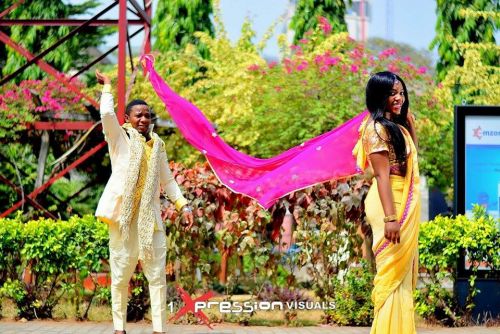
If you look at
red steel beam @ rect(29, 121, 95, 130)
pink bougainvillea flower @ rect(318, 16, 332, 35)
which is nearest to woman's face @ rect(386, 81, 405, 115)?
red steel beam @ rect(29, 121, 95, 130)

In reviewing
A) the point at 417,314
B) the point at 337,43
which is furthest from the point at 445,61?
the point at 417,314

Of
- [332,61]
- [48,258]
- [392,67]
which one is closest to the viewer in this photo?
[48,258]

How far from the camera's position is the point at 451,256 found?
29.5 ft

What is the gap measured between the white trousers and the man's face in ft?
2.51

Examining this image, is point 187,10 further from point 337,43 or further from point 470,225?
point 470,225

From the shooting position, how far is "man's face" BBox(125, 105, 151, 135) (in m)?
7.50

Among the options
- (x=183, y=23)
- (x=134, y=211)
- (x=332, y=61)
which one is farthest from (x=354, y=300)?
(x=183, y=23)

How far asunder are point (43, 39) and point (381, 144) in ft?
67.8

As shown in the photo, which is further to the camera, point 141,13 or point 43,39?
point 43,39

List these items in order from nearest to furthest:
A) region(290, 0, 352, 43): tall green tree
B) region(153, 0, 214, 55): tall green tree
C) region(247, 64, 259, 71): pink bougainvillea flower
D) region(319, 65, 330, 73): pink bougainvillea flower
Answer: region(319, 65, 330, 73): pink bougainvillea flower < region(247, 64, 259, 71): pink bougainvillea flower < region(290, 0, 352, 43): tall green tree < region(153, 0, 214, 55): tall green tree

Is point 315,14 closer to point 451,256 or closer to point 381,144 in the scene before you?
point 451,256

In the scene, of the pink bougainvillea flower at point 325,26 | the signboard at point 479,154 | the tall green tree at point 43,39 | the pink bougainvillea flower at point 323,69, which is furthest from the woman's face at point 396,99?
the tall green tree at point 43,39

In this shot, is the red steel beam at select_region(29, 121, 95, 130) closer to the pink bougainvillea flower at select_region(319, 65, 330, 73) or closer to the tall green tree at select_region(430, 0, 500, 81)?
the pink bougainvillea flower at select_region(319, 65, 330, 73)

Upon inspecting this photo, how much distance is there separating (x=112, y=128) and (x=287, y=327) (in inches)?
115
